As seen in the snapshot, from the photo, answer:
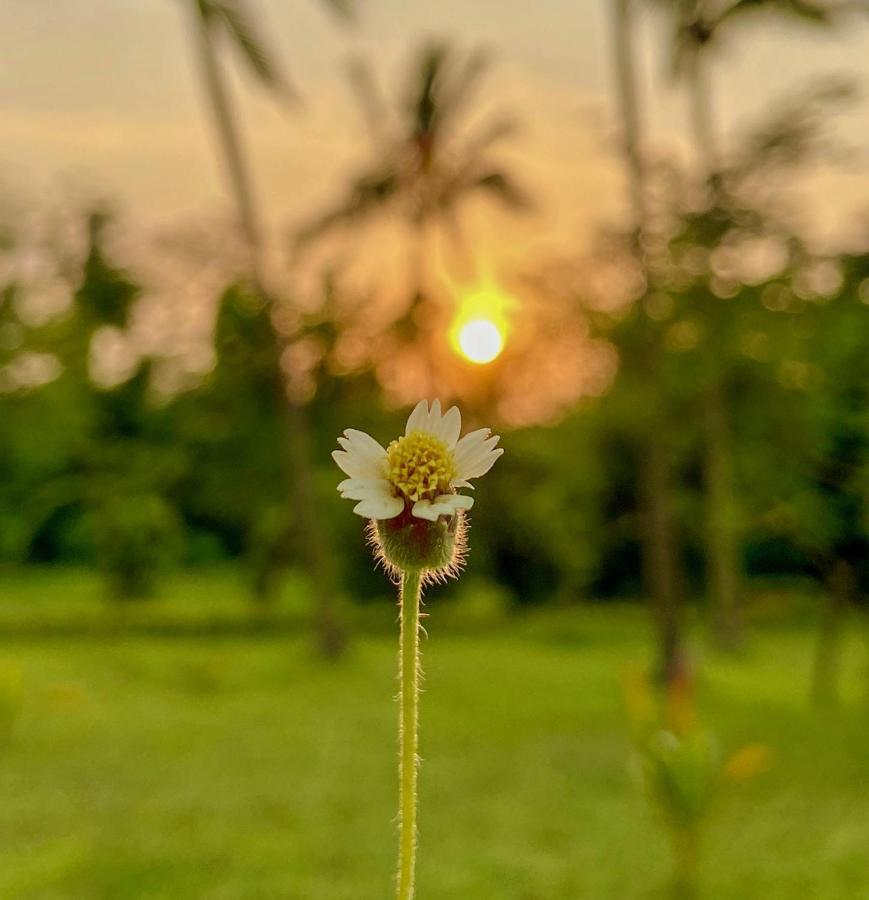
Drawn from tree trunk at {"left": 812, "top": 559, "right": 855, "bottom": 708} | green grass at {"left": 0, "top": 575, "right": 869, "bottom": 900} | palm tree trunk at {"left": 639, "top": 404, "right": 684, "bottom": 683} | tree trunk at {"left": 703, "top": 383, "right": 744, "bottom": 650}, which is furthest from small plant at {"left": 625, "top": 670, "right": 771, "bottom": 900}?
tree trunk at {"left": 703, "top": 383, "right": 744, "bottom": 650}

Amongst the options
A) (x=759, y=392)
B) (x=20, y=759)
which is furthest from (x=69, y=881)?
(x=759, y=392)

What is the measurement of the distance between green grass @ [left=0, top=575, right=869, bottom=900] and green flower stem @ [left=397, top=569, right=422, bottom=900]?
6375mm

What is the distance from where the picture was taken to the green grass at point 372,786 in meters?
7.78

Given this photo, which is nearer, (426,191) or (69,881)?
(69,881)

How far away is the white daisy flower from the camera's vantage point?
4.30 ft

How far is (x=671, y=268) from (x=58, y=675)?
9666 mm

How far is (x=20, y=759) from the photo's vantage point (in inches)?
435

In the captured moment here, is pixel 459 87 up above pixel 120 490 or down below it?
above

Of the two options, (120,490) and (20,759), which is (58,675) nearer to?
(20,759)

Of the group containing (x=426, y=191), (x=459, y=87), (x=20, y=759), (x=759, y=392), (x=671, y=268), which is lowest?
(x=20, y=759)

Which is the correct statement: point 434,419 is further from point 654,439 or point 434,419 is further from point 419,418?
point 654,439

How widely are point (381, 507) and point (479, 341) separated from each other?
22.9 meters

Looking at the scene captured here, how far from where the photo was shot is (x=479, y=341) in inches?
947

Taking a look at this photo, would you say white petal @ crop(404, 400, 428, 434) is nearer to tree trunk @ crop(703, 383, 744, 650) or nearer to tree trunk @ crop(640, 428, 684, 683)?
tree trunk @ crop(640, 428, 684, 683)
